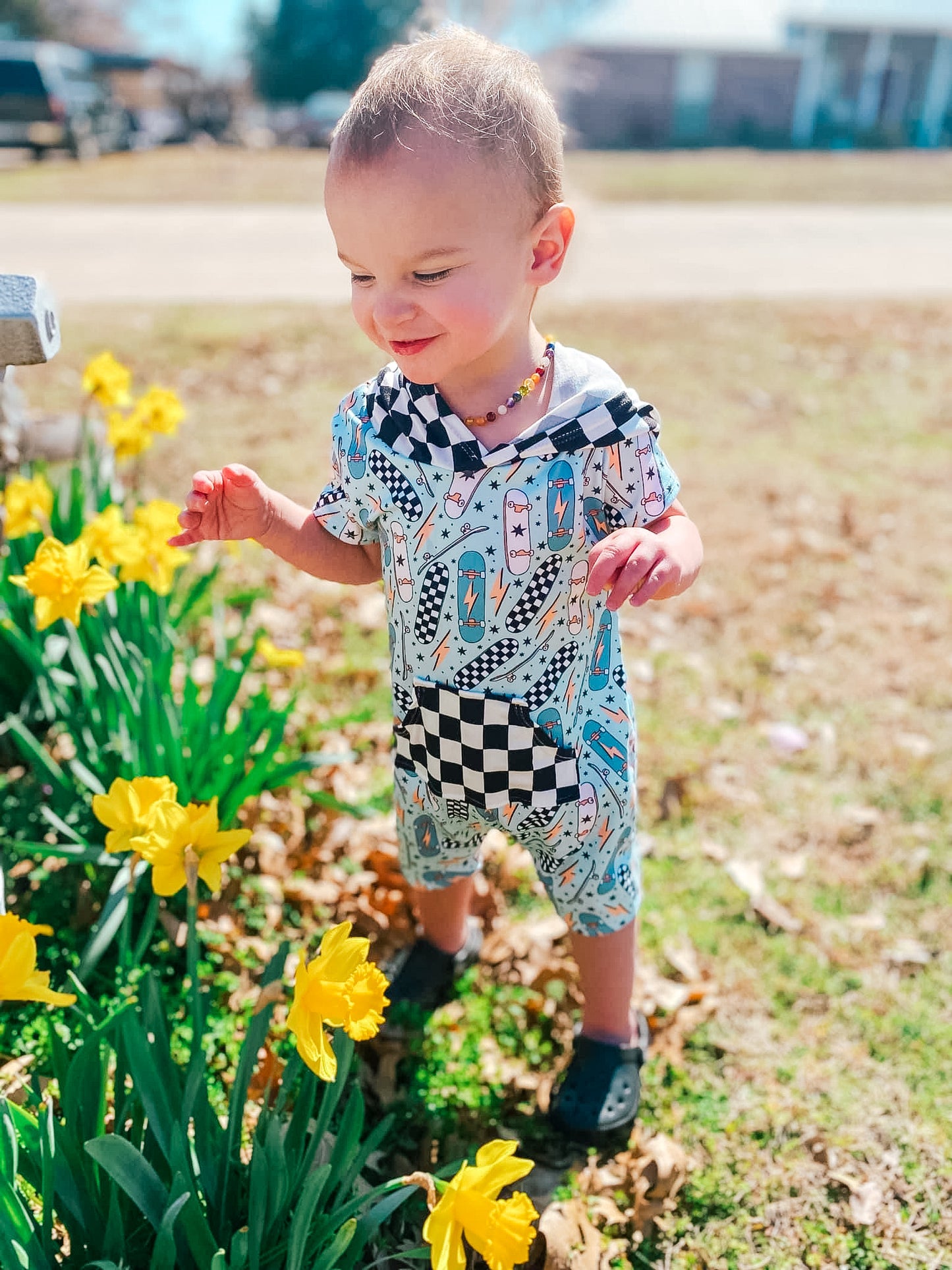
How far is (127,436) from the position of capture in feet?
8.36

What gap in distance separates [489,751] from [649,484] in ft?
1.51

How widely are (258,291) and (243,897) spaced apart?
6443mm

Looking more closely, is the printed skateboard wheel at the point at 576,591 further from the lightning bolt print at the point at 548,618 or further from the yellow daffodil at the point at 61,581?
the yellow daffodil at the point at 61,581

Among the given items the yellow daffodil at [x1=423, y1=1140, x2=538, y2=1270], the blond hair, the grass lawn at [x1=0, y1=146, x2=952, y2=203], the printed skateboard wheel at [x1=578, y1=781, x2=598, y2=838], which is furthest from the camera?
the grass lawn at [x1=0, y1=146, x2=952, y2=203]

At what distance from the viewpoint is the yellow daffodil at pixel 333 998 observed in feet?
3.99

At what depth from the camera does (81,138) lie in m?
18.1

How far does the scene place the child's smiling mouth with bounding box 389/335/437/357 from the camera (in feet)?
4.50

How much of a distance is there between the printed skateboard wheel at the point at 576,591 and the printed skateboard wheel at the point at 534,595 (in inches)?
1.2

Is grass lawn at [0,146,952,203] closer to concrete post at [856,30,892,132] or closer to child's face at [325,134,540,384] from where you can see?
child's face at [325,134,540,384]

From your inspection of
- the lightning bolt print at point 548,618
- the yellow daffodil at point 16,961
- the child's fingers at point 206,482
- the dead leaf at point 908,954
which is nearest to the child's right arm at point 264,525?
→ the child's fingers at point 206,482

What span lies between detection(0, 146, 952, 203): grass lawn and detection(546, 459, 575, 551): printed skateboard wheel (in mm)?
10741

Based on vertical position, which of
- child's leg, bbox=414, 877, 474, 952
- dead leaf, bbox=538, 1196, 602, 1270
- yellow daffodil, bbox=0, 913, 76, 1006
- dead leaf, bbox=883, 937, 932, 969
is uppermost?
yellow daffodil, bbox=0, 913, 76, 1006

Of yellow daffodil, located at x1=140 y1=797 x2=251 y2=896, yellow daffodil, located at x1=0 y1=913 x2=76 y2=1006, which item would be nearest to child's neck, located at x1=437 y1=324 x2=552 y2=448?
yellow daffodil, located at x1=140 y1=797 x2=251 y2=896

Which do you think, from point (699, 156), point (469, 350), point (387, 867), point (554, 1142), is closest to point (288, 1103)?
point (554, 1142)
